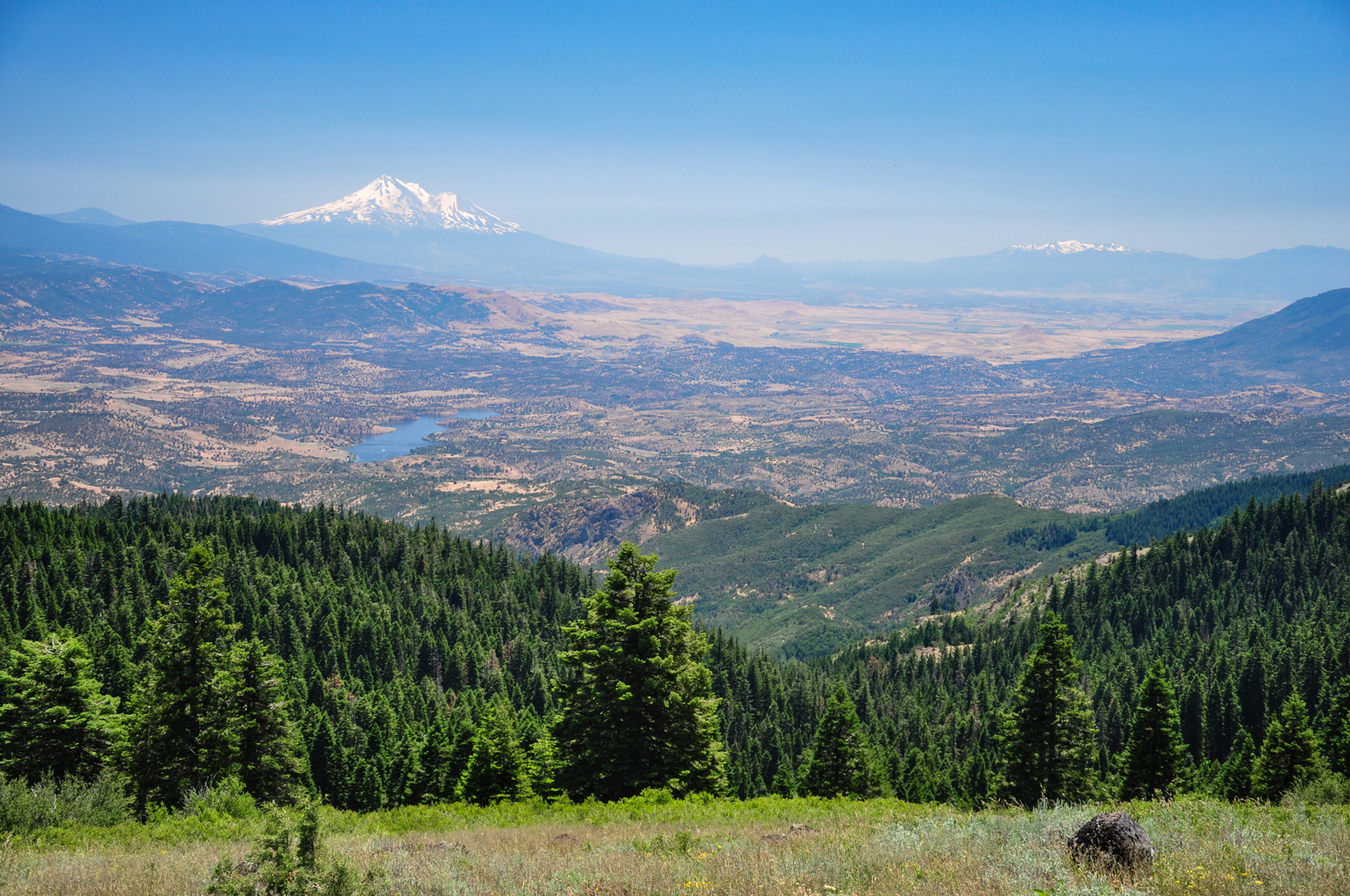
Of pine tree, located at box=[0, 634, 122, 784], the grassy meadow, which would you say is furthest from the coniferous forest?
the grassy meadow

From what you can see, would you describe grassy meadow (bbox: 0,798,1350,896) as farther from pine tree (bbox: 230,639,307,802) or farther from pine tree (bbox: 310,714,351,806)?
pine tree (bbox: 310,714,351,806)

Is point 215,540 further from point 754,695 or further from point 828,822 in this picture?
point 828,822

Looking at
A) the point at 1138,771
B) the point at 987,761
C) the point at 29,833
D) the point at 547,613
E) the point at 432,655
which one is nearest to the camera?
the point at 29,833

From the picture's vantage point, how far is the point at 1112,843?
1526cm

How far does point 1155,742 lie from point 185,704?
153 feet

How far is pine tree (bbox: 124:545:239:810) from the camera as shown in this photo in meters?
33.2

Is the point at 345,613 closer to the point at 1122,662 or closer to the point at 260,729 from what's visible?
the point at 260,729

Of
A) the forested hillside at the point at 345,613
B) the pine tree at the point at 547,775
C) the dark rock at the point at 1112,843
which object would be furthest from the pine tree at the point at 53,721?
the dark rock at the point at 1112,843

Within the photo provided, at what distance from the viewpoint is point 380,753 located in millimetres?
67750

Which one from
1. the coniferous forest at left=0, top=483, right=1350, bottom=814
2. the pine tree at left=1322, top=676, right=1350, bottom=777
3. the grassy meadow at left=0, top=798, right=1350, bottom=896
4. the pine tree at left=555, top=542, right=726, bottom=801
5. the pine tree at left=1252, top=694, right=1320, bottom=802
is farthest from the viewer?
the pine tree at left=1322, top=676, right=1350, bottom=777

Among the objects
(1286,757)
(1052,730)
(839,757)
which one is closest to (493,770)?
(839,757)

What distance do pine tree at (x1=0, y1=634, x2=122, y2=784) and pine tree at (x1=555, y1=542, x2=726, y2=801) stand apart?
19895 millimetres

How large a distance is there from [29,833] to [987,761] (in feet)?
238

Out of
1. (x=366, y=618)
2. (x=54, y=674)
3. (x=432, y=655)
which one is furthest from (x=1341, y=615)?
(x=54, y=674)
